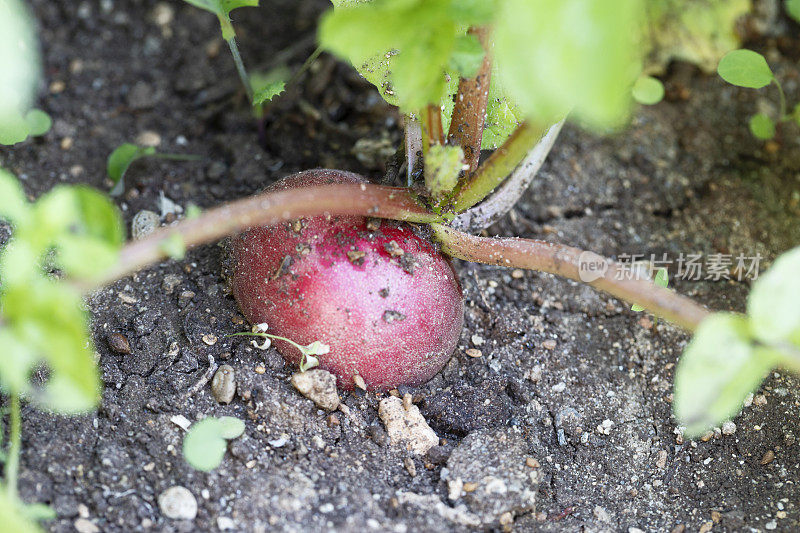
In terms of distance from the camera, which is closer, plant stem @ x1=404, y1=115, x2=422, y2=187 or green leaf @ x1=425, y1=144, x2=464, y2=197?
green leaf @ x1=425, y1=144, x2=464, y2=197

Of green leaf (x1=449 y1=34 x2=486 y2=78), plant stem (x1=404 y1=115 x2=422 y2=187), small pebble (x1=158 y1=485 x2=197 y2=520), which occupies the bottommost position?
small pebble (x1=158 y1=485 x2=197 y2=520)

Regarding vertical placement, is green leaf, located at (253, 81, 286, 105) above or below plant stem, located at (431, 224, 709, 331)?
above

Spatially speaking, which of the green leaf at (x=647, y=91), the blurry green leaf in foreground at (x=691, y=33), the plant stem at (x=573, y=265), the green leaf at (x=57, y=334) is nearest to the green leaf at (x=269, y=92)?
the plant stem at (x=573, y=265)

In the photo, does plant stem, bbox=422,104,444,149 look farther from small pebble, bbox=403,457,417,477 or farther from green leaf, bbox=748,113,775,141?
green leaf, bbox=748,113,775,141

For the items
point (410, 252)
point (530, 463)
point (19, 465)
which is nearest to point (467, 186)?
point (410, 252)

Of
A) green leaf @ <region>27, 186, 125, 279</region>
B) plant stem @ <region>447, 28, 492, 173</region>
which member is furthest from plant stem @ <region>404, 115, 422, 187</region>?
green leaf @ <region>27, 186, 125, 279</region>

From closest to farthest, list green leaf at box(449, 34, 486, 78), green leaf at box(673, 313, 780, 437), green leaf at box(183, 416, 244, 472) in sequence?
green leaf at box(673, 313, 780, 437) < green leaf at box(449, 34, 486, 78) < green leaf at box(183, 416, 244, 472)
